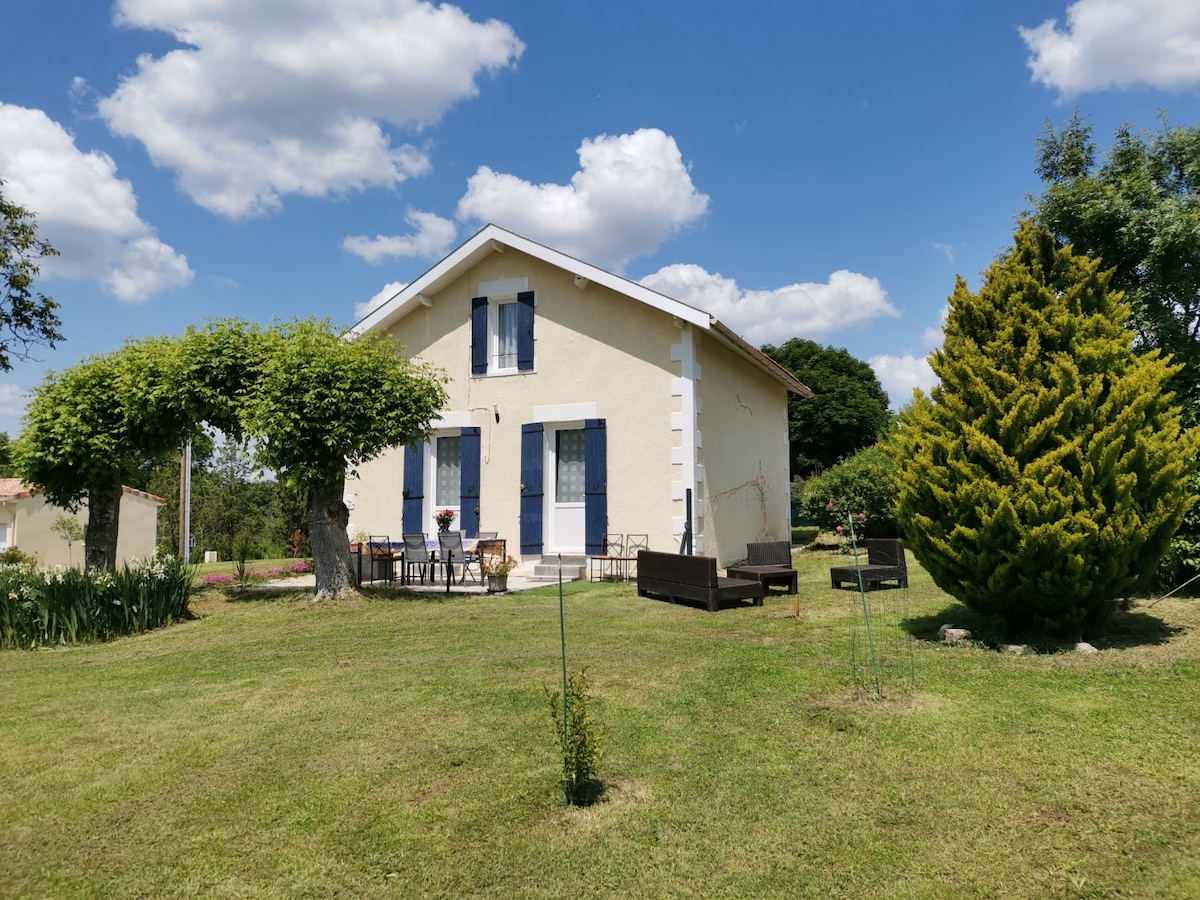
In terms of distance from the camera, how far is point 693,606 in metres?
9.45

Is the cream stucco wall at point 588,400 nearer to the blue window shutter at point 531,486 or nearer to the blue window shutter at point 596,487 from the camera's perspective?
the blue window shutter at point 596,487

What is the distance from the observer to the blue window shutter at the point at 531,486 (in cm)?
1318

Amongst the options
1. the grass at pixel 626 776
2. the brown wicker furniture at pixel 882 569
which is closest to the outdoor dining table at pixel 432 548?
the grass at pixel 626 776

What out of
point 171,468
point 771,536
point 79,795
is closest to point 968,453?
point 79,795

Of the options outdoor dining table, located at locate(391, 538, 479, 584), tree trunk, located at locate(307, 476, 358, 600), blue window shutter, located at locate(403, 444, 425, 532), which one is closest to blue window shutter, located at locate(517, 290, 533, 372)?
blue window shutter, located at locate(403, 444, 425, 532)

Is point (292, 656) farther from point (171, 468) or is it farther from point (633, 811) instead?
point (171, 468)

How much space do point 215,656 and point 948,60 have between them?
11.5 m

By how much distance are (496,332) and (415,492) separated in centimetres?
330

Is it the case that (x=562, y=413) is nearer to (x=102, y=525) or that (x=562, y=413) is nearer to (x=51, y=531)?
(x=102, y=525)

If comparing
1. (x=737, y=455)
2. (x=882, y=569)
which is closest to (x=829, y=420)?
(x=737, y=455)

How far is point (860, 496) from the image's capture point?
1648cm

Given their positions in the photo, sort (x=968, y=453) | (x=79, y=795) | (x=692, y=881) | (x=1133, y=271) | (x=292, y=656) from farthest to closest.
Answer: (x=1133, y=271) → (x=292, y=656) → (x=968, y=453) → (x=79, y=795) → (x=692, y=881)

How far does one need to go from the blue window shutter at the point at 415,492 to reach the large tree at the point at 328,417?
350cm

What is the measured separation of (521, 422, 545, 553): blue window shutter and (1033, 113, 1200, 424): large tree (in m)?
8.05
